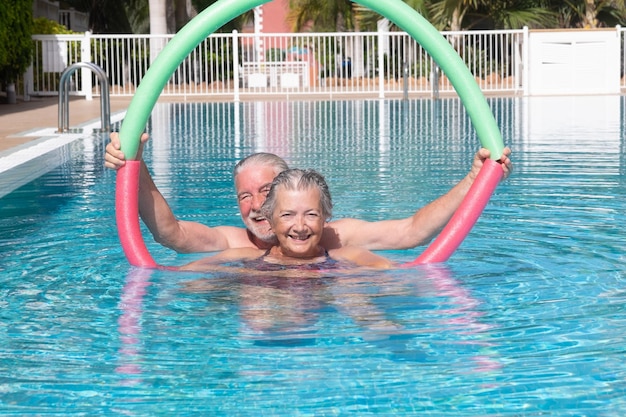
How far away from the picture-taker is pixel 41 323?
4582 mm

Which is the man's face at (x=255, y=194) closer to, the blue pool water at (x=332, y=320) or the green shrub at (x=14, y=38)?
the blue pool water at (x=332, y=320)

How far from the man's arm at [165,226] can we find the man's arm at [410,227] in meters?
0.53

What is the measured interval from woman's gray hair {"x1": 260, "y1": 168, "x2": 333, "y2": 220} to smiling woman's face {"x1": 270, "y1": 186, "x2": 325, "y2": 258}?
20mm

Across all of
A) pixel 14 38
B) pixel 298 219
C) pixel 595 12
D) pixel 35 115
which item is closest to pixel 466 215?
pixel 298 219

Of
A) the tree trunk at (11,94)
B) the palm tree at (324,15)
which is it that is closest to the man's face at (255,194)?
the tree trunk at (11,94)

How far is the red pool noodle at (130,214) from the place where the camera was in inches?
216

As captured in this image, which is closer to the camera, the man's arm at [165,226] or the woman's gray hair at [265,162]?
the man's arm at [165,226]

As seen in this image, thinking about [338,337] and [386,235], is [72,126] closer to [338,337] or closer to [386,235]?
[386,235]

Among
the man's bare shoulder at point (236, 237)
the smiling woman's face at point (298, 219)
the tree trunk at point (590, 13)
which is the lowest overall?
the man's bare shoulder at point (236, 237)

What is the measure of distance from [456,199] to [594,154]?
6.73m

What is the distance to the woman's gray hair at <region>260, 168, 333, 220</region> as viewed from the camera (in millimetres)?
5102

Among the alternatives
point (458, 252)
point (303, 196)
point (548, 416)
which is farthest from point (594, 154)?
point (548, 416)

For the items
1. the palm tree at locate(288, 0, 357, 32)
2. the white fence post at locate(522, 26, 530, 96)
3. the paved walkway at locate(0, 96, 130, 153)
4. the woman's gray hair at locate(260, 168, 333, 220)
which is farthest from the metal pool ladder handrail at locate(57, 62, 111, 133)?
the palm tree at locate(288, 0, 357, 32)

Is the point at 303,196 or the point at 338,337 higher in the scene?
the point at 303,196
